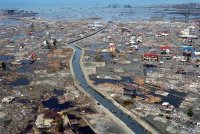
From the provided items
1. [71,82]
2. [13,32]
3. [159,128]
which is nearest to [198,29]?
[13,32]

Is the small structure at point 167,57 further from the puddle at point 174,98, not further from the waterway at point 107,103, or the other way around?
the puddle at point 174,98

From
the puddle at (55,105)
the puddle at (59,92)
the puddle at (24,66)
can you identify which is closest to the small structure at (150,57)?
the puddle at (24,66)

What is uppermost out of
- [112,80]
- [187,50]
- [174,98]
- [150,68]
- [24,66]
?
[187,50]

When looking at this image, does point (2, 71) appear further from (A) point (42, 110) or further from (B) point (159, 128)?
(B) point (159, 128)

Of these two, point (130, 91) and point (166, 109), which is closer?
point (166, 109)

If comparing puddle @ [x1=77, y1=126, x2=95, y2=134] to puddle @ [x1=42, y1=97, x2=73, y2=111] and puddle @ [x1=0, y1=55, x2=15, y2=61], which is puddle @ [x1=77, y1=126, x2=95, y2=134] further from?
puddle @ [x1=0, y1=55, x2=15, y2=61]

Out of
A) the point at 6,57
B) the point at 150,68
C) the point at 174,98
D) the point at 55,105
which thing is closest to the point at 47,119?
the point at 55,105

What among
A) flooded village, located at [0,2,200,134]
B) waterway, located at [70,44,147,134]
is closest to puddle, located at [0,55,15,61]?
flooded village, located at [0,2,200,134]

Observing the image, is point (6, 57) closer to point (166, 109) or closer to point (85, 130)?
point (85, 130)
